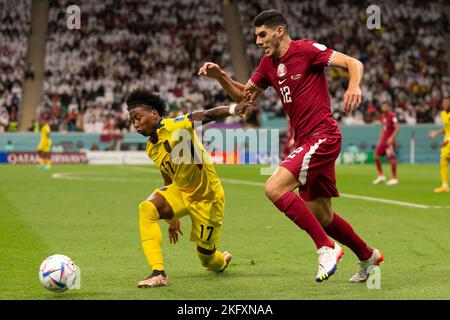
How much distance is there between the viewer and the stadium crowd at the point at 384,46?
42469mm

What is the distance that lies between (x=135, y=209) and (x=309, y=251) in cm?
632

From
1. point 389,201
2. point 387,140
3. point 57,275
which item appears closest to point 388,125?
point 387,140

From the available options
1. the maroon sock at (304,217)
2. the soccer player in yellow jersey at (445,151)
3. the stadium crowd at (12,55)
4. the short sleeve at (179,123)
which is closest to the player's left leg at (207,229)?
the short sleeve at (179,123)

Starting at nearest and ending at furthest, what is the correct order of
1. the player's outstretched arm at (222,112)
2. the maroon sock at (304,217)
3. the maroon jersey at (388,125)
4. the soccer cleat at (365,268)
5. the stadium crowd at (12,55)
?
the maroon sock at (304,217)
the player's outstretched arm at (222,112)
the soccer cleat at (365,268)
the maroon jersey at (388,125)
the stadium crowd at (12,55)

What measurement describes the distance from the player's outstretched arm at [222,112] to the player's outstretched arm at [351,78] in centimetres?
88

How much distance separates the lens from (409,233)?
11734 millimetres

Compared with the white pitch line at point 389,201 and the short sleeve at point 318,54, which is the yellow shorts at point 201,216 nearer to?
the short sleeve at point 318,54

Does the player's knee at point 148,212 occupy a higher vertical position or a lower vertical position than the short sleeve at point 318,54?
lower

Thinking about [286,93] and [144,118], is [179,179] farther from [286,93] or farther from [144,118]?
[286,93]

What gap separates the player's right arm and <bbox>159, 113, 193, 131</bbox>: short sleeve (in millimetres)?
441

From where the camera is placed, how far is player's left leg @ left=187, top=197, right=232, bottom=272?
319 inches

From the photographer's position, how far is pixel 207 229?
26.6 ft

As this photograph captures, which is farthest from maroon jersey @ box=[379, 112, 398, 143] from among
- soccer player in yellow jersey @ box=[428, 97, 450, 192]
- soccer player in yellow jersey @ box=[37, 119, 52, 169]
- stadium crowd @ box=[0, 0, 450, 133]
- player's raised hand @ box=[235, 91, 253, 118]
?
player's raised hand @ box=[235, 91, 253, 118]
